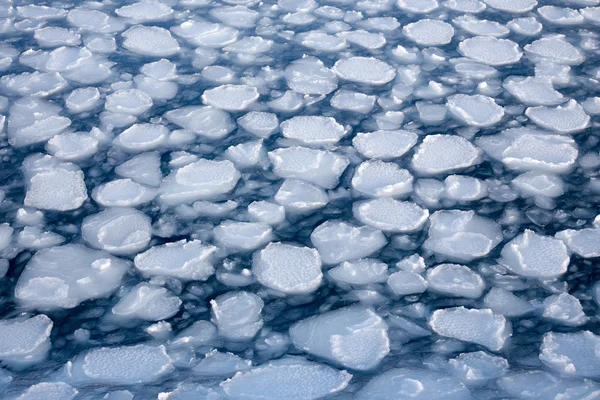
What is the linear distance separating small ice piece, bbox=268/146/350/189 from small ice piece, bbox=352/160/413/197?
0.04 m

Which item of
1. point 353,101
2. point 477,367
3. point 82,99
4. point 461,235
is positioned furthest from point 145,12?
point 477,367

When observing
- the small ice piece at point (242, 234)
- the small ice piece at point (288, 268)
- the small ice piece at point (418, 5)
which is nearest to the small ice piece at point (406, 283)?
the small ice piece at point (288, 268)

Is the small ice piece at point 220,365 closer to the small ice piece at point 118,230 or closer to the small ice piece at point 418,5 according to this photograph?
the small ice piece at point 118,230

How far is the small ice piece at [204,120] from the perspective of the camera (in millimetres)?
1304

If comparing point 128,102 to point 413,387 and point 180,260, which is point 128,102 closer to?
point 180,260

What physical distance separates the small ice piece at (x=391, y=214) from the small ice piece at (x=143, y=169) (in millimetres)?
373

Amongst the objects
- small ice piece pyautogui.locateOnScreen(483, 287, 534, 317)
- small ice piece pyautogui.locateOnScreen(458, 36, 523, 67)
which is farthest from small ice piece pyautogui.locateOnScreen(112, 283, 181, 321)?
small ice piece pyautogui.locateOnScreen(458, 36, 523, 67)

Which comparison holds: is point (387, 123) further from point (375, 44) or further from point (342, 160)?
point (375, 44)

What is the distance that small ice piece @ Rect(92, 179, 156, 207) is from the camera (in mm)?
1120

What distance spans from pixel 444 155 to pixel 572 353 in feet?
1.59

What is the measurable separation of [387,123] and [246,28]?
1.88 feet

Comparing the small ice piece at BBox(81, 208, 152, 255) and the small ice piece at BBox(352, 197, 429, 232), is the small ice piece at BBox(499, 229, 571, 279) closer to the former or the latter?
the small ice piece at BBox(352, 197, 429, 232)

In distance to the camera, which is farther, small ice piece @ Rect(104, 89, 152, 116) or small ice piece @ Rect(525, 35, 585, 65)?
small ice piece @ Rect(525, 35, 585, 65)

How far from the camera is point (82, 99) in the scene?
140 cm
